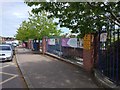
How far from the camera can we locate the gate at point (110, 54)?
918 centimetres

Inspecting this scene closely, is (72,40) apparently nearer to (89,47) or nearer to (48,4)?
(89,47)

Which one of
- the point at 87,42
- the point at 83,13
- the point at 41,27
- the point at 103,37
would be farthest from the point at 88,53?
the point at 41,27

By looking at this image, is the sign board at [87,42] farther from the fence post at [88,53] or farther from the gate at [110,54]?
the gate at [110,54]

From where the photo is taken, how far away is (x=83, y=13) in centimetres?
984

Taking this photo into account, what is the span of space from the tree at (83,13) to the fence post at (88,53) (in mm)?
1022

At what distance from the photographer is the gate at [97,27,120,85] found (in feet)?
30.1

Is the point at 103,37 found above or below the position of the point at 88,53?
above

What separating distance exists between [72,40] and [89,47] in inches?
201

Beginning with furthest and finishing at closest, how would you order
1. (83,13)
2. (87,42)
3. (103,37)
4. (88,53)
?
(87,42)
(88,53)
(103,37)
(83,13)

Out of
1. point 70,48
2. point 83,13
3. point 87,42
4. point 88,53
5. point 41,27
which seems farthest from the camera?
point 41,27

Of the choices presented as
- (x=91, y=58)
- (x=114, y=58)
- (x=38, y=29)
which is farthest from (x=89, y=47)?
(x=38, y=29)

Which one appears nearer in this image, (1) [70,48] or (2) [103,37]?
(2) [103,37]

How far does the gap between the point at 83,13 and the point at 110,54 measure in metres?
1.83

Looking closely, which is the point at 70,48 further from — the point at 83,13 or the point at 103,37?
the point at 83,13
